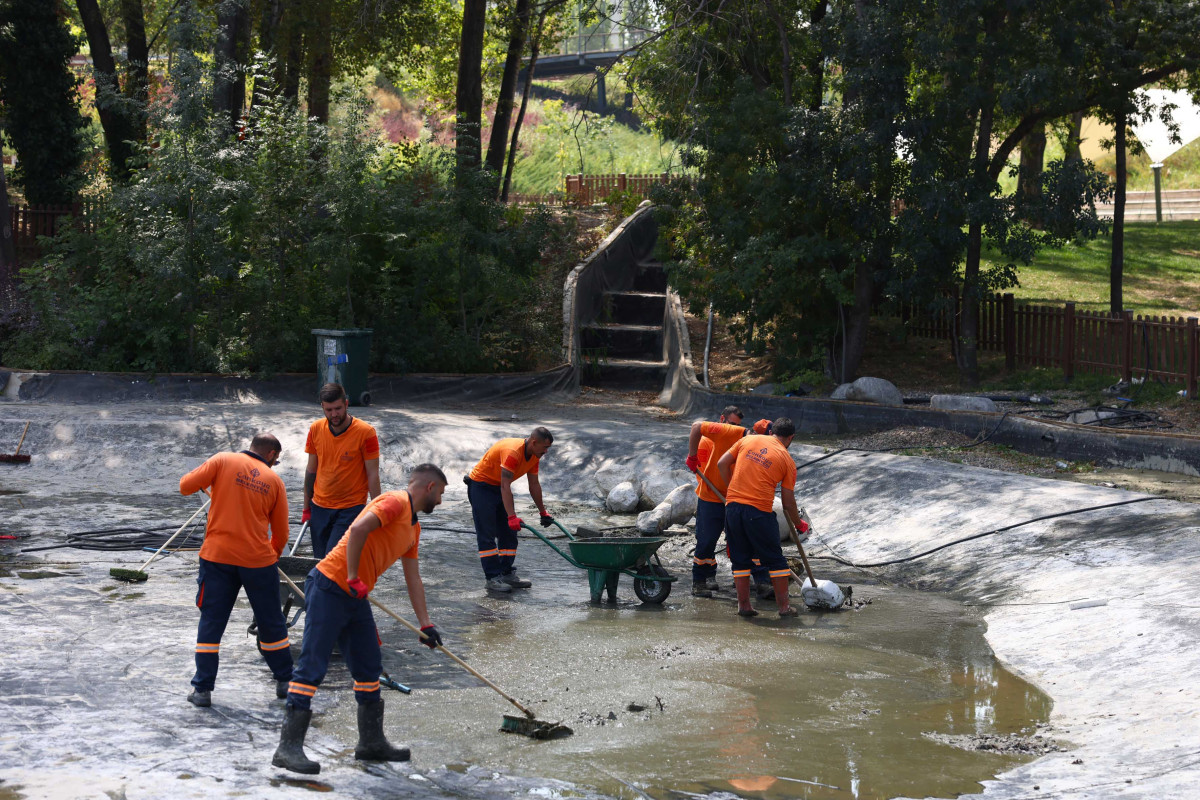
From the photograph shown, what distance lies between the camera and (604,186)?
34.4 m

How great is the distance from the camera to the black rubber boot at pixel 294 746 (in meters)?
5.62

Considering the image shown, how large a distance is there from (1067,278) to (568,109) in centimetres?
3541

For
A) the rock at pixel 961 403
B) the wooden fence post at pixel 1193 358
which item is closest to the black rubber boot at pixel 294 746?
the rock at pixel 961 403

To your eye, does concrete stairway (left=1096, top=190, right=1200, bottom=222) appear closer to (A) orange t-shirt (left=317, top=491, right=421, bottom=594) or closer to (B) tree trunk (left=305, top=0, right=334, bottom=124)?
(B) tree trunk (left=305, top=0, right=334, bottom=124)

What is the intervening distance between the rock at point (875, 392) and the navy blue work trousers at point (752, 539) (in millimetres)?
8429

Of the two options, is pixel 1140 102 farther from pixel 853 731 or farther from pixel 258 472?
pixel 258 472

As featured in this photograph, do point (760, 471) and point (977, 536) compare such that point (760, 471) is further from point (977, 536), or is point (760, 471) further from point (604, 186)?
point (604, 186)

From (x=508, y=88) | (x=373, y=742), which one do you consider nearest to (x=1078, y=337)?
(x=508, y=88)

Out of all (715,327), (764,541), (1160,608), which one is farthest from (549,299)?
(1160,608)

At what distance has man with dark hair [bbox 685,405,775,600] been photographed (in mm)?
10391

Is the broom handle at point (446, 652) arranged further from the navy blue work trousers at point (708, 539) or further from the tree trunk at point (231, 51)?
the tree trunk at point (231, 51)

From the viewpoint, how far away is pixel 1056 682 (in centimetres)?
768

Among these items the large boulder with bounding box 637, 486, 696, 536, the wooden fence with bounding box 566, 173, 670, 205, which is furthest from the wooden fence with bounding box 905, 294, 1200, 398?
the wooden fence with bounding box 566, 173, 670, 205

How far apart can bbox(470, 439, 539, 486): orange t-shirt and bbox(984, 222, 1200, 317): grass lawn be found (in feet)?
52.0
